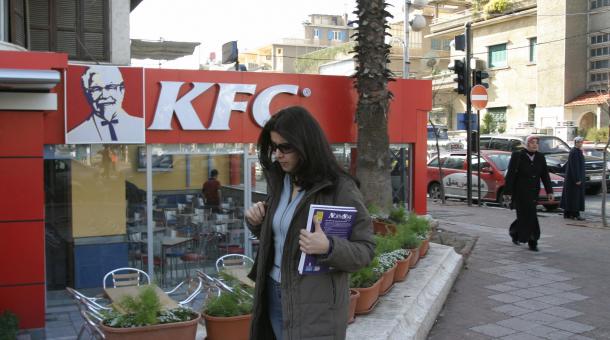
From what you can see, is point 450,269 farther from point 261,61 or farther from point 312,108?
point 261,61

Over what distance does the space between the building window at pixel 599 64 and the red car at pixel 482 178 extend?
1710cm

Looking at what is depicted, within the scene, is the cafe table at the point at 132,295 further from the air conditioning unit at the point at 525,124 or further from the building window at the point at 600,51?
the building window at the point at 600,51

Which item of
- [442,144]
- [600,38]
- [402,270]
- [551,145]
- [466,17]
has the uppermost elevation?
[466,17]

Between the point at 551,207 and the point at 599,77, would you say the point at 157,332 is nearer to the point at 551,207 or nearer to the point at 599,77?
the point at 551,207

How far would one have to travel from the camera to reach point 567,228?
12.7 metres

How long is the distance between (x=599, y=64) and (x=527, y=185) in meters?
26.2

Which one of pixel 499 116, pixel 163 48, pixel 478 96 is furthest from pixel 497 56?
pixel 163 48

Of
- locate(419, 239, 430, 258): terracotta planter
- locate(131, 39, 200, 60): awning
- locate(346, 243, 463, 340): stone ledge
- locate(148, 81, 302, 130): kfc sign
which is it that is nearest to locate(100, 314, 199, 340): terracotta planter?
locate(346, 243, 463, 340): stone ledge

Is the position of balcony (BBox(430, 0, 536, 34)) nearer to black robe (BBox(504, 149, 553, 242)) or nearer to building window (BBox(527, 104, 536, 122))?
building window (BBox(527, 104, 536, 122))

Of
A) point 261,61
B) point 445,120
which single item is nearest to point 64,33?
point 445,120

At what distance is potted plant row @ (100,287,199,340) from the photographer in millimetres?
4250

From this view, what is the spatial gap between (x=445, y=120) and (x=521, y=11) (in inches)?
368

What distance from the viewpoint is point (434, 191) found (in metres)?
19.6

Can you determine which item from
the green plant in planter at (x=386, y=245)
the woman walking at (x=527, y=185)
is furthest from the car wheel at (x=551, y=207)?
the green plant in planter at (x=386, y=245)
